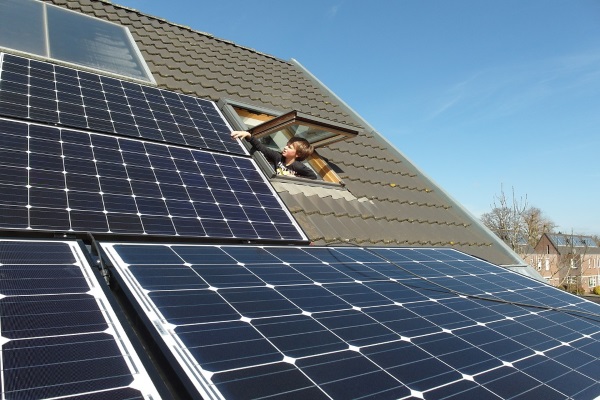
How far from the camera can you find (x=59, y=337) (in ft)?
7.54

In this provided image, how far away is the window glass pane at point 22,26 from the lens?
6477 millimetres

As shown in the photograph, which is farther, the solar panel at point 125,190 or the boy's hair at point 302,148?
the boy's hair at point 302,148

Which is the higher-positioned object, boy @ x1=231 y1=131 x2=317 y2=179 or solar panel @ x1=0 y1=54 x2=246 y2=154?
solar panel @ x1=0 y1=54 x2=246 y2=154

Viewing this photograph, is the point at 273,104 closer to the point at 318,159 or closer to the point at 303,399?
the point at 318,159

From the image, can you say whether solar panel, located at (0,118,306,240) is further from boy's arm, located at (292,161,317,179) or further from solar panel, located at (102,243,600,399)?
boy's arm, located at (292,161,317,179)

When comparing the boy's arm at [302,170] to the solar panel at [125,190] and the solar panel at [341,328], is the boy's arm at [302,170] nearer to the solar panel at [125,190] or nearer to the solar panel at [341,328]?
the solar panel at [125,190]

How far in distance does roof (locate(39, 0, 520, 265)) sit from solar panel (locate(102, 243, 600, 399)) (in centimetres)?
160

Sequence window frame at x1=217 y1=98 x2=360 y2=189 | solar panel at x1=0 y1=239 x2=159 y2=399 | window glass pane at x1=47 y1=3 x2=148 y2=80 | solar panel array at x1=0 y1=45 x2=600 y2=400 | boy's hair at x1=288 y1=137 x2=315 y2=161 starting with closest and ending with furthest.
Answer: solar panel at x1=0 y1=239 x2=159 y2=399
solar panel array at x1=0 y1=45 x2=600 y2=400
window frame at x1=217 y1=98 x2=360 y2=189
window glass pane at x1=47 y1=3 x2=148 y2=80
boy's hair at x1=288 y1=137 x2=315 y2=161

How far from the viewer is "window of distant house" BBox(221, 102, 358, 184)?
681 cm

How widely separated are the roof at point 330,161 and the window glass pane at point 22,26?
3.41ft

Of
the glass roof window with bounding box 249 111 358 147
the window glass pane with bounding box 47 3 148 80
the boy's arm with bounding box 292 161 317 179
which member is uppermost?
the window glass pane with bounding box 47 3 148 80

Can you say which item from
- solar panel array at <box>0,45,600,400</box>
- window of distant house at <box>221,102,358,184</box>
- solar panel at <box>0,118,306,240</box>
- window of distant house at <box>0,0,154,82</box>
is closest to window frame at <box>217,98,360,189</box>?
window of distant house at <box>221,102,358,184</box>

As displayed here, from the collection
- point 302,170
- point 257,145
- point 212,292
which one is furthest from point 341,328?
point 302,170

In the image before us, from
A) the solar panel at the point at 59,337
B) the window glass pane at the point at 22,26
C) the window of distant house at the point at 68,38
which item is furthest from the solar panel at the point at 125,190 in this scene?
the window glass pane at the point at 22,26
